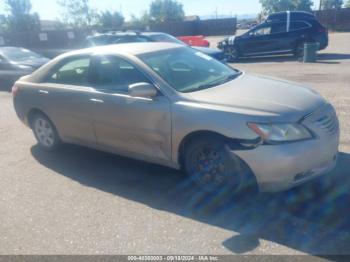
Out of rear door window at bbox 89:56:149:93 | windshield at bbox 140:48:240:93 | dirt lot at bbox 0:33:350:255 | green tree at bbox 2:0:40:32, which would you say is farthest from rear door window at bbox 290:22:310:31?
green tree at bbox 2:0:40:32

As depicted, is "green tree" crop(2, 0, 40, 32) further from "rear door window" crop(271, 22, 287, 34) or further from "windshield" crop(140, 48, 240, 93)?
"windshield" crop(140, 48, 240, 93)

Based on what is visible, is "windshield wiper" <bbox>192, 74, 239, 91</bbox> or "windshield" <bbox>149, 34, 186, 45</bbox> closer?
"windshield wiper" <bbox>192, 74, 239, 91</bbox>

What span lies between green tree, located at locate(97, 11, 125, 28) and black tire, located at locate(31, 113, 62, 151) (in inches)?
1844

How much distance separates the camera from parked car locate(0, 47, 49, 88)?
1172 cm

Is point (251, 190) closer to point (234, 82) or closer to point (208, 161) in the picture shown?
point (208, 161)

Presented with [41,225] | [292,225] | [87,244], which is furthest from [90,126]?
[292,225]

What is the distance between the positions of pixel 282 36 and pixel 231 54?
2.33 meters

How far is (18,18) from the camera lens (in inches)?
1511

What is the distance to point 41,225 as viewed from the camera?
3674 mm

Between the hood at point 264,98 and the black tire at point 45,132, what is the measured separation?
8.15 feet

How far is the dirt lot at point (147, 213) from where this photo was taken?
3.21 metres

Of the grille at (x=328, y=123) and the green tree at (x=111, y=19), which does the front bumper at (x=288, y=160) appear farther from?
the green tree at (x=111, y=19)

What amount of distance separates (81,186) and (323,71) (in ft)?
31.4

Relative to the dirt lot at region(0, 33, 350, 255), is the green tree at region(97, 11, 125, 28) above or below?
above
